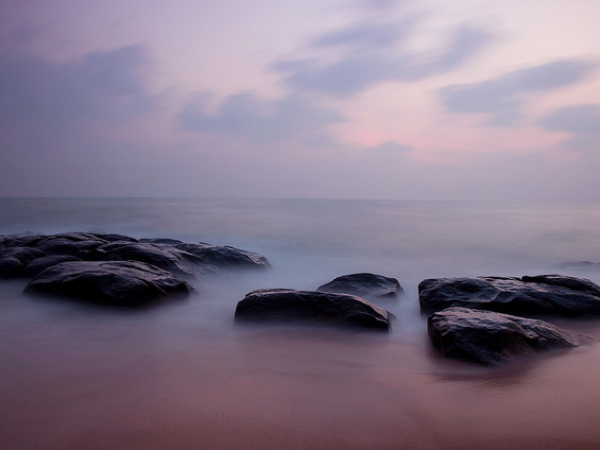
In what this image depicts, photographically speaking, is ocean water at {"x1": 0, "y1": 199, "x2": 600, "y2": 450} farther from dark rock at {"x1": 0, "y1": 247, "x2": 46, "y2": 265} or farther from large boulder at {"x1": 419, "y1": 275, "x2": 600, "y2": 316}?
dark rock at {"x1": 0, "y1": 247, "x2": 46, "y2": 265}

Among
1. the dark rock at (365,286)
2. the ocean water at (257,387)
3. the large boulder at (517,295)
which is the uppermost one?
the large boulder at (517,295)

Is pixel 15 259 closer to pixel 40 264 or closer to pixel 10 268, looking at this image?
pixel 10 268

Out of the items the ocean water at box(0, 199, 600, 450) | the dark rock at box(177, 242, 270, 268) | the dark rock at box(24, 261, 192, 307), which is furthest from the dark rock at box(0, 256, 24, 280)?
the dark rock at box(177, 242, 270, 268)

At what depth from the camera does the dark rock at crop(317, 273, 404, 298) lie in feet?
18.2

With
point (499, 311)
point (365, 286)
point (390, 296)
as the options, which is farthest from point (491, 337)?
point (365, 286)

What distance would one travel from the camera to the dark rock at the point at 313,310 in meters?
3.95

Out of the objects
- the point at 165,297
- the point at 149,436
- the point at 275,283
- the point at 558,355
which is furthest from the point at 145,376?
the point at 275,283

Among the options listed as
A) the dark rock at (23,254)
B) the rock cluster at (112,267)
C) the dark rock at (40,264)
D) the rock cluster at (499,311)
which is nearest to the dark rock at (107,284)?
the rock cluster at (112,267)

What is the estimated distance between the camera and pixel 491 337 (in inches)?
122

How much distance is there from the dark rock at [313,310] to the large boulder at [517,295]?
1072mm

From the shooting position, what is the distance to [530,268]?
32.7 feet

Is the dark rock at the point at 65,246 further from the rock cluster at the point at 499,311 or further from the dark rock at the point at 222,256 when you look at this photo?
the rock cluster at the point at 499,311

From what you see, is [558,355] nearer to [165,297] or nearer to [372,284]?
[372,284]

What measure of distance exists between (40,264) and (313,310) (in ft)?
15.7
